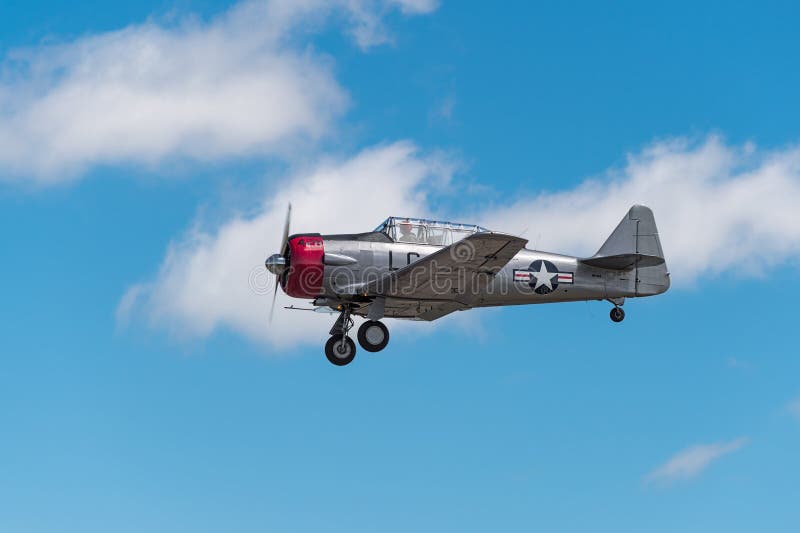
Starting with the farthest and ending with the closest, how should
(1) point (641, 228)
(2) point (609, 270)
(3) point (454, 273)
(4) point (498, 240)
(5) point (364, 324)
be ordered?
1. (1) point (641, 228)
2. (2) point (609, 270)
3. (5) point (364, 324)
4. (3) point (454, 273)
5. (4) point (498, 240)

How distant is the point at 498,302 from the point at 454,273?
2.43 meters

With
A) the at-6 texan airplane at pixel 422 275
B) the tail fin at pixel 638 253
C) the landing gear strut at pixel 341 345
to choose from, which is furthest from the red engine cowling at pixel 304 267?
the tail fin at pixel 638 253

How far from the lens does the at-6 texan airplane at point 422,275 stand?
19.7m

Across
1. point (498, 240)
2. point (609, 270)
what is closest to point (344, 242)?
point (498, 240)

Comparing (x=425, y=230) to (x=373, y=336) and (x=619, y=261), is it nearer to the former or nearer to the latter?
(x=373, y=336)

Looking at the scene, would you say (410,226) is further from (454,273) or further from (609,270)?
(609,270)

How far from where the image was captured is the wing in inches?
725

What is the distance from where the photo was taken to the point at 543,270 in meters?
21.9

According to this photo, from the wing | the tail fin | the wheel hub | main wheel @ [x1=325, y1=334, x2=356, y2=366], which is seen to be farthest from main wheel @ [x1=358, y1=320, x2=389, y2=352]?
the tail fin

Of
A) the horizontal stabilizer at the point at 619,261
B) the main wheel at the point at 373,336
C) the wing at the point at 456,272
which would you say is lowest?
the main wheel at the point at 373,336

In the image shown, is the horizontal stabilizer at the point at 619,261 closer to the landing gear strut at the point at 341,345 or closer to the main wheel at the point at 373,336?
the main wheel at the point at 373,336

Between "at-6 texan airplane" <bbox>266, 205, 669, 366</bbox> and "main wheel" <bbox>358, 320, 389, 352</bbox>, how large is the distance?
2 centimetres

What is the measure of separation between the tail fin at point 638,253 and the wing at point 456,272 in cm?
350

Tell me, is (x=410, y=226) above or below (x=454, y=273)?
above
